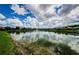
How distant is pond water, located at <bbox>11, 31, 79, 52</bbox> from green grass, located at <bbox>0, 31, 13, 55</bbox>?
A: 0.05 meters

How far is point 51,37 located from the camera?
5.05ft

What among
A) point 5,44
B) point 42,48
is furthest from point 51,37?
point 5,44

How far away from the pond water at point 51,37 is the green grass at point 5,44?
5 cm

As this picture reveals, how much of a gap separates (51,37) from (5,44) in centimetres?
42

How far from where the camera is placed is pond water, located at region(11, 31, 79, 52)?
60.0 inches

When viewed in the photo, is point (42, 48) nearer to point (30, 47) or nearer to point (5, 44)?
point (30, 47)

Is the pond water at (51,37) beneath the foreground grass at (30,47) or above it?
above

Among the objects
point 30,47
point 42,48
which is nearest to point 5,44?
point 30,47

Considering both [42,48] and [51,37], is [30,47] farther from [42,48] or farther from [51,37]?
[51,37]

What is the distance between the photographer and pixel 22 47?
5.06 feet

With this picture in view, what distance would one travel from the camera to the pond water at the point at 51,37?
152 cm

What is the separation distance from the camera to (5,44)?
154 cm
